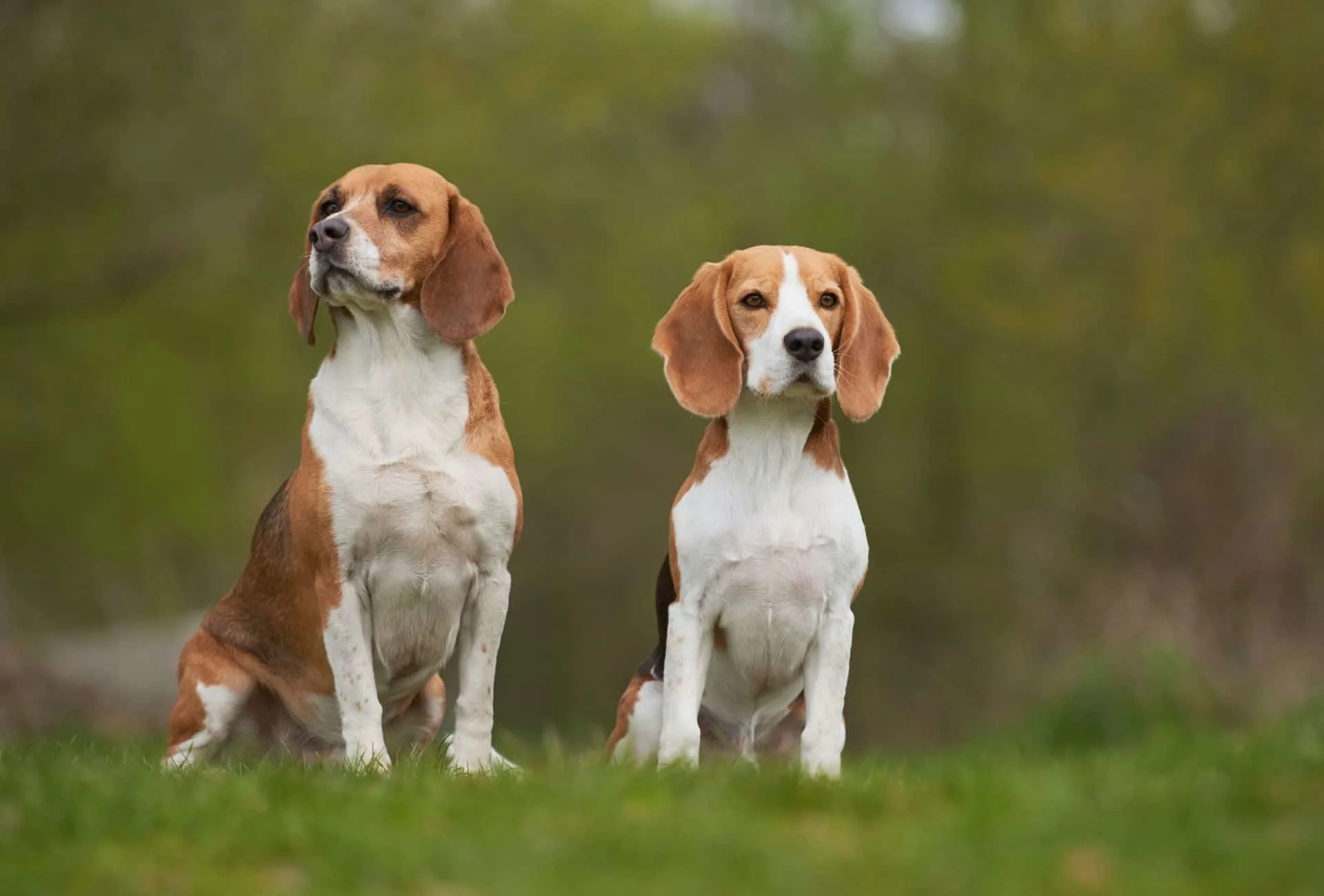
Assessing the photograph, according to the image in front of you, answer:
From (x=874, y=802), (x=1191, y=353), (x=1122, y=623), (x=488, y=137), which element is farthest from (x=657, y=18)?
(x=874, y=802)

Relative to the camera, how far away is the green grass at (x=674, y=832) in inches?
167

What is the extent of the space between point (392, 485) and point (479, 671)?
0.81 m

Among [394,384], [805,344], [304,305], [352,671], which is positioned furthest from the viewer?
[304,305]

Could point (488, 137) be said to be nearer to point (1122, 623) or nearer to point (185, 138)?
point (185, 138)

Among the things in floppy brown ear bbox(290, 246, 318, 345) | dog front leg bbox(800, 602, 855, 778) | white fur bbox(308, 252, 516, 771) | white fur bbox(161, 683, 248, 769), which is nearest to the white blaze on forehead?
dog front leg bbox(800, 602, 855, 778)

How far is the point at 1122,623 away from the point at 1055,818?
10.1m

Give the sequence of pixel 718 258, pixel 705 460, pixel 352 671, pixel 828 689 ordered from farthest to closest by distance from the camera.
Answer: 1. pixel 718 258
2. pixel 352 671
3. pixel 705 460
4. pixel 828 689

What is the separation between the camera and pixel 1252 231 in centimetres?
1534

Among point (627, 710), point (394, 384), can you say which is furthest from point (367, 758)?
point (394, 384)

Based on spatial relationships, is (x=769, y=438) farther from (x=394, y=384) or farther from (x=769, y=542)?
(x=394, y=384)

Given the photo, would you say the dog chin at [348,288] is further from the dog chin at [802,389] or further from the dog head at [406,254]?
the dog chin at [802,389]

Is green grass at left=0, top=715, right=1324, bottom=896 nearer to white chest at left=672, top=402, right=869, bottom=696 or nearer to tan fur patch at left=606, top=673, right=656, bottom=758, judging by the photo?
white chest at left=672, top=402, right=869, bottom=696

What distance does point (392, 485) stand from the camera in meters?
6.91

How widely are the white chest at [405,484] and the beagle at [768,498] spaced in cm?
79
